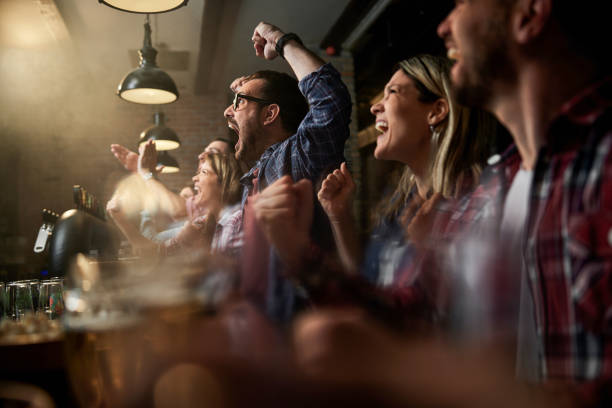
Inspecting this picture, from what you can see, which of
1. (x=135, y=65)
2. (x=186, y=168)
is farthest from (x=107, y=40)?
(x=186, y=168)

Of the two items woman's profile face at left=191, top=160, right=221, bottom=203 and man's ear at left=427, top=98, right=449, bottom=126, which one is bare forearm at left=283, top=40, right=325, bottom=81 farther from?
woman's profile face at left=191, top=160, right=221, bottom=203

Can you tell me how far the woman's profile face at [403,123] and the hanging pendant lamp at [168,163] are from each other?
159cm

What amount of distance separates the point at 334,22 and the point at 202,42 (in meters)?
0.76

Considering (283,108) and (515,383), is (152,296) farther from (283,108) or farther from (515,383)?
(283,108)

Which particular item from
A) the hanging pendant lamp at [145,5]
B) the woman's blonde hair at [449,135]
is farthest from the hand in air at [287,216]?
the hanging pendant lamp at [145,5]

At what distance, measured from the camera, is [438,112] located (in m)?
1.08

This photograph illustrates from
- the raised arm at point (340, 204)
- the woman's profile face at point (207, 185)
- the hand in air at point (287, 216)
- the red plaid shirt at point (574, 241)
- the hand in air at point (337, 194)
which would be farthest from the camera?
the woman's profile face at point (207, 185)

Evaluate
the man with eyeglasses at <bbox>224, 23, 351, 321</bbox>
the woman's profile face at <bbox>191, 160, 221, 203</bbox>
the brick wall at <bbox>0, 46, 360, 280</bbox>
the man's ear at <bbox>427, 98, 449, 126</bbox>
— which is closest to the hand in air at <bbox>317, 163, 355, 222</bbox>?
the man with eyeglasses at <bbox>224, 23, 351, 321</bbox>

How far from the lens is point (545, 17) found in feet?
1.94

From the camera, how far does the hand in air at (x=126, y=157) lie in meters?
2.40

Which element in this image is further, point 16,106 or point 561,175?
point 16,106

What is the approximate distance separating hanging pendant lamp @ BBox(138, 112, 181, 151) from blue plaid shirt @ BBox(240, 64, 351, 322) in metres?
1.44

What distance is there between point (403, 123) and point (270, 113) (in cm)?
33

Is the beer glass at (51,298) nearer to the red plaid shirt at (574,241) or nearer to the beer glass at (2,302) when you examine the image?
the beer glass at (2,302)
